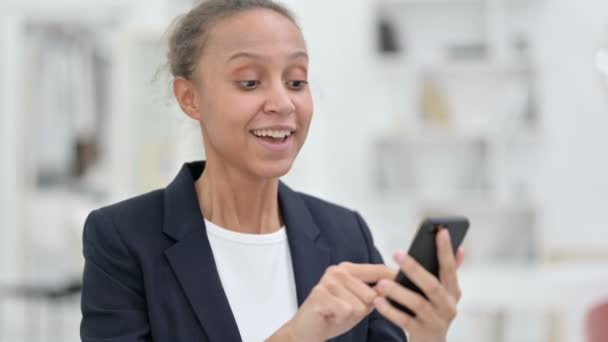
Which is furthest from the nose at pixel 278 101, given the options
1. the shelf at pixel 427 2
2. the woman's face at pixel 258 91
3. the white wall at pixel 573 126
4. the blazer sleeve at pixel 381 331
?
the white wall at pixel 573 126

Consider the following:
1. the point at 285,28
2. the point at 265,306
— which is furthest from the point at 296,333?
the point at 285,28

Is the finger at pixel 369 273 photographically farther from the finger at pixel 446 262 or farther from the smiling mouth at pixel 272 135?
the smiling mouth at pixel 272 135

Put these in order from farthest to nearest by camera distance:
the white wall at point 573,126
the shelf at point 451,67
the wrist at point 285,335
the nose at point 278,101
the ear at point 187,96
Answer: the white wall at point 573,126, the shelf at point 451,67, the ear at point 187,96, the nose at point 278,101, the wrist at point 285,335

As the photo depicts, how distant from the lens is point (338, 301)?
1169mm

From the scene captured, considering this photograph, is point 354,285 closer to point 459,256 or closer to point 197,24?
point 459,256

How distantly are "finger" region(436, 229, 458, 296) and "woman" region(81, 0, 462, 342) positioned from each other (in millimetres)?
171

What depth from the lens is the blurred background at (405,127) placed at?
5410 millimetres

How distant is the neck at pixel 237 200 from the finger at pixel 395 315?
383mm

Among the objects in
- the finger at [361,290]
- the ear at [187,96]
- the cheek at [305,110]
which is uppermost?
the ear at [187,96]

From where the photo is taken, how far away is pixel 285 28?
138 cm

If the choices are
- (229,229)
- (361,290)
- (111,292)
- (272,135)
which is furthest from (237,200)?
(361,290)

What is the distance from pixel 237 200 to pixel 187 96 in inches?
7.3

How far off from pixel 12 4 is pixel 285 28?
15.0 feet

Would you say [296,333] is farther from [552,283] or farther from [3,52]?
[3,52]
